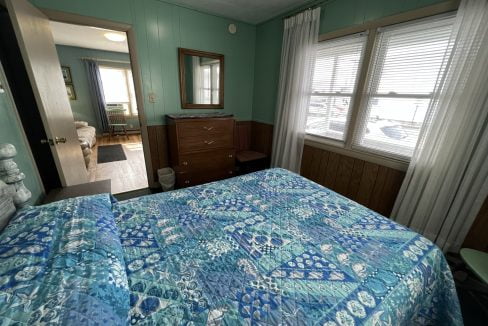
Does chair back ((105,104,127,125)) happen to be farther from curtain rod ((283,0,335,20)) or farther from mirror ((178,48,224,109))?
curtain rod ((283,0,335,20))

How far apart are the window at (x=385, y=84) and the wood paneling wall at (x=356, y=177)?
7.6 inches

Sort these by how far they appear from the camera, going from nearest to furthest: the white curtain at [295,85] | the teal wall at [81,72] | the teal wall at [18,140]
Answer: the teal wall at [18,140] → the white curtain at [295,85] → the teal wall at [81,72]

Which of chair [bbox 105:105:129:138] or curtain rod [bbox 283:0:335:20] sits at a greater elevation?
curtain rod [bbox 283:0:335:20]

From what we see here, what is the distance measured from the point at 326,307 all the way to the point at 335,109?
7.38 feet

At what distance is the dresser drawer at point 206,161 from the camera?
9.04 ft

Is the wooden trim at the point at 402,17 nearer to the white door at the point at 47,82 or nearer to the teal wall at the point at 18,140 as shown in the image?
the white door at the point at 47,82

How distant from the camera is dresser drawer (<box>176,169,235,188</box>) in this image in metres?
2.83

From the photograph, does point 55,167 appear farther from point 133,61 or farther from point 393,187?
point 393,187

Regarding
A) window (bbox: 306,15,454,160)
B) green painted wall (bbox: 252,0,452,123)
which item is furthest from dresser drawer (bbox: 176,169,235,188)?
window (bbox: 306,15,454,160)

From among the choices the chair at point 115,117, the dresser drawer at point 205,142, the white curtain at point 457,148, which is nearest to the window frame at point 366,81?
the white curtain at point 457,148

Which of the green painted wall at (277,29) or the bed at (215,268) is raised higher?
the green painted wall at (277,29)

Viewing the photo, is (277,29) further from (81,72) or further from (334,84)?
(81,72)

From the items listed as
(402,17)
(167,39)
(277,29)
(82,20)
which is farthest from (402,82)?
(82,20)

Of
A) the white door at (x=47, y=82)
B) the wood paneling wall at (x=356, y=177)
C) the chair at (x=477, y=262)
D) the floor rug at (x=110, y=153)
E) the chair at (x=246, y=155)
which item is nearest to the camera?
the chair at (x=477, y=262)
